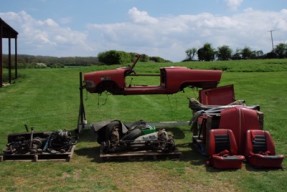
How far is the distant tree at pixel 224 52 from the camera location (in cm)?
7819

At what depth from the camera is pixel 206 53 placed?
3007 inches

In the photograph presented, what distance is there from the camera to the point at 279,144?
9.19 m

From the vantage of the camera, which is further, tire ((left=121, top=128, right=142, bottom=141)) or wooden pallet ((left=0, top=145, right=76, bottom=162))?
tire ((left=121, top=128, right=142, bottom=141))

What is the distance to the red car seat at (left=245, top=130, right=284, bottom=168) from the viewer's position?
721 cm

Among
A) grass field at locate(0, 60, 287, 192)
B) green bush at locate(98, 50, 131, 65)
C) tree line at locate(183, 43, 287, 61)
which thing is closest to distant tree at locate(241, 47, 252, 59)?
tree line at locate(183, 43, 287, 61)

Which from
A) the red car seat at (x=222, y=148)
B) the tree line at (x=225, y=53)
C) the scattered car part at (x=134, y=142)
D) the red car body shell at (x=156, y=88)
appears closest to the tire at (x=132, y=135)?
the scattered car part at (x=134, y=142)

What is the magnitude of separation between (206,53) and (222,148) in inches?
2751

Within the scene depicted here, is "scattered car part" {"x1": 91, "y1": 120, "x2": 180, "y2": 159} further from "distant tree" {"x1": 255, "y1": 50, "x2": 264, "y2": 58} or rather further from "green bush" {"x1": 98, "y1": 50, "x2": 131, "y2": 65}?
"distant tree" {"x1": 255, "y1": 50, "x2": 264, "y2": 58}

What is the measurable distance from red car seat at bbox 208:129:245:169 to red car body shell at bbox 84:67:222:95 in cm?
316

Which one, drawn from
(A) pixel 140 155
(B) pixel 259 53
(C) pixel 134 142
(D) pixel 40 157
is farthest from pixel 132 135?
(B) pixel 259 53

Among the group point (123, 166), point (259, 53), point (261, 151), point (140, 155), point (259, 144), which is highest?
point (259, 53)

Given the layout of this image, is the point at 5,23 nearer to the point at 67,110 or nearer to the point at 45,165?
the point at 67,110

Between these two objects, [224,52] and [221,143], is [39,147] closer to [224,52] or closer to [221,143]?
[221,143]

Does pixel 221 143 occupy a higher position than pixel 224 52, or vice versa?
pixel 224 52
